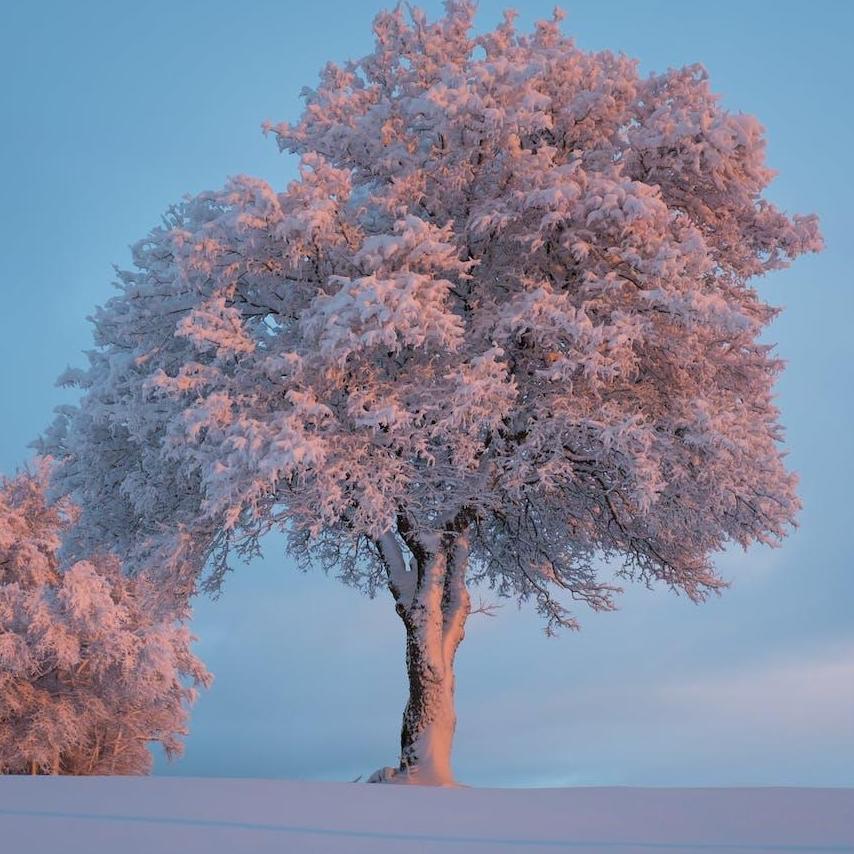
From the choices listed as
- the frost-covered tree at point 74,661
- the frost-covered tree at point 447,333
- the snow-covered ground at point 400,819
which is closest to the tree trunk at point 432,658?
the frost-covered tree at point 447,333

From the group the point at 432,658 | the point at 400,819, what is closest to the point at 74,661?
the point at 432,658

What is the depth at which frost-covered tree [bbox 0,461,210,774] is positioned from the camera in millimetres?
28203

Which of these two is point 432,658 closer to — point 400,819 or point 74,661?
point 400,819

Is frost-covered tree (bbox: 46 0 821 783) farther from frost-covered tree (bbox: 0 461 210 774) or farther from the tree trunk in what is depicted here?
frost-covered tree (bbox: 0 461 210 774)

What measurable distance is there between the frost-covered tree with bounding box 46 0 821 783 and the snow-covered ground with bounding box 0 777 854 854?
4251mm

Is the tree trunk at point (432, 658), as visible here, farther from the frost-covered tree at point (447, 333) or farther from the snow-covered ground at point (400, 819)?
the snow-covered ground at point (400, 819)

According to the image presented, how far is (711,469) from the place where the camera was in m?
16.1

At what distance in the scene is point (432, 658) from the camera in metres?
17.8

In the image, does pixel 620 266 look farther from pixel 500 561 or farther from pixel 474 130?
pixel 500 561

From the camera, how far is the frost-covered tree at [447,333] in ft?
49.4

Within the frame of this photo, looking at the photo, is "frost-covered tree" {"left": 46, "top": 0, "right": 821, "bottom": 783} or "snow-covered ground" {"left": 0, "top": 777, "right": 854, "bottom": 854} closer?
"snow-covered ground" {"left": 0, "top": 777, "right": 854, "bottom": 854}

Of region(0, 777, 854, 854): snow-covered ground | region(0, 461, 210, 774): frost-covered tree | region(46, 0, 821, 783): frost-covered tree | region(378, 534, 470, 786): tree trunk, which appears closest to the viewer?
region(0, 777, 854, 854): snow-covered ground

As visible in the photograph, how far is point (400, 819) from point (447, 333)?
22.8ft

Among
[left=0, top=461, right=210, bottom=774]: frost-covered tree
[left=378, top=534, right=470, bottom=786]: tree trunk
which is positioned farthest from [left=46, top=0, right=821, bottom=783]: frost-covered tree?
[left=0, top=461, right=210, bottom=774]: frost-covered tree
